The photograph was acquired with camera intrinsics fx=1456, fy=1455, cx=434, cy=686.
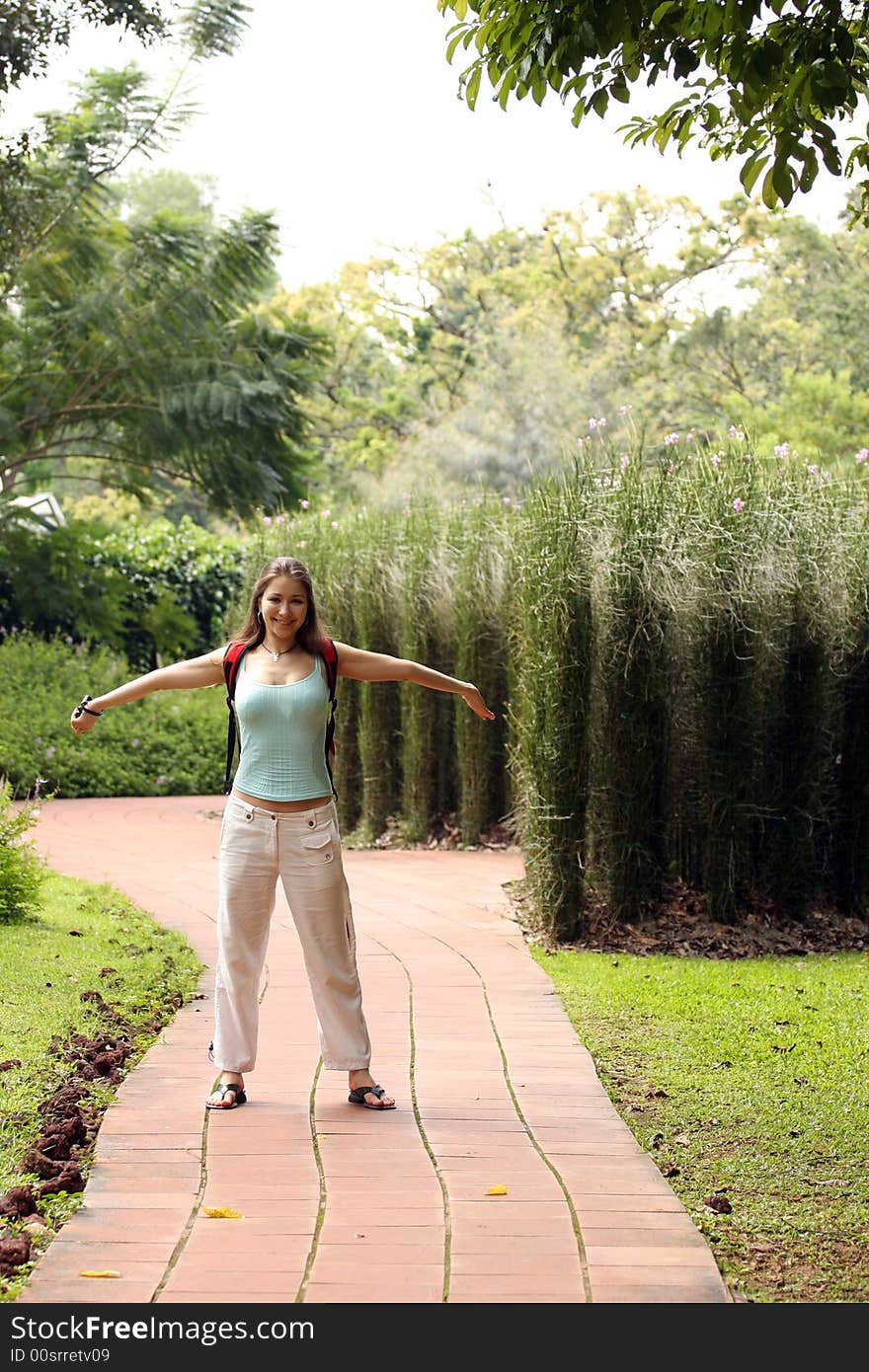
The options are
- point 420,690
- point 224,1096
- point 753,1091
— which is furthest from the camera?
point 420,690

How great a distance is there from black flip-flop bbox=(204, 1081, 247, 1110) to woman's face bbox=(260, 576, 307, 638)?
57.8 inches

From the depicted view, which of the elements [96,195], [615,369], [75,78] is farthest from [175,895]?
[615,369]

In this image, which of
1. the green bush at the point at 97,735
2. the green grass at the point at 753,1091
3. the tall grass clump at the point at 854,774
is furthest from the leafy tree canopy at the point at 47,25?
the green grass at the point at 753,1091

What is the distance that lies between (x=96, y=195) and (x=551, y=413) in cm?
1655

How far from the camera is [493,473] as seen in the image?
107 ft

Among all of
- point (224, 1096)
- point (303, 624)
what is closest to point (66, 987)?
point (224, 1096)

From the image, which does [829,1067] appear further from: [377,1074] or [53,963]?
[53,963]

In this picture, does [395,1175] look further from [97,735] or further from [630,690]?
[97,735]

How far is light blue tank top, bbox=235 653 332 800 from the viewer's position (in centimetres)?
471

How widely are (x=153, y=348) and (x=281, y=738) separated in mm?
15806

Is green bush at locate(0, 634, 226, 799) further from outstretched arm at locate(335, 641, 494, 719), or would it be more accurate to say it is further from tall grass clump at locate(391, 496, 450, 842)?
outstretched arm at locate(335, 641, 494, 719)

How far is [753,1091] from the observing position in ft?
16.9

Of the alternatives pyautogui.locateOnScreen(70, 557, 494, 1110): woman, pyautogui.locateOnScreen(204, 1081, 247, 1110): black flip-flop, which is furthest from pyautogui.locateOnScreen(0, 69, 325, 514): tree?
pyautogui.locateOnScreen(204, 1081, 247, 1110): black flip-flop
